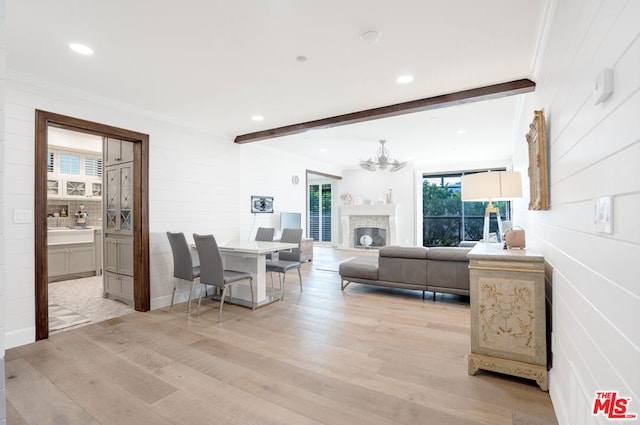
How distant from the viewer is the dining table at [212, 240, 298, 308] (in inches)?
153

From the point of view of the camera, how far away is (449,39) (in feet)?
7.94

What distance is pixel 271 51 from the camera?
2598 mm

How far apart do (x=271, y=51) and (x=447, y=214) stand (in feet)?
25.2

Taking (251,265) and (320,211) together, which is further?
(320,211)

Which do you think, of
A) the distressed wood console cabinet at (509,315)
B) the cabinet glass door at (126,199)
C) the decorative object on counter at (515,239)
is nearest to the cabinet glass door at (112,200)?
the cabinet glass door at (126,199)

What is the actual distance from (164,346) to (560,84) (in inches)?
142

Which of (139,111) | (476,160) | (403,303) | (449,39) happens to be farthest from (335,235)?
(449,39)

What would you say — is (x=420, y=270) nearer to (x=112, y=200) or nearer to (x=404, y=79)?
(x=404, y=79)

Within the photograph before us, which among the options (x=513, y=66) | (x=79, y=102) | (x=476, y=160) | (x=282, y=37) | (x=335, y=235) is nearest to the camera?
(x=282, y=37)

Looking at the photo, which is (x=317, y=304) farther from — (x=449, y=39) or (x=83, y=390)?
(x=449, y=39)

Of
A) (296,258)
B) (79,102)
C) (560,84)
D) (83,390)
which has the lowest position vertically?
(83,390)

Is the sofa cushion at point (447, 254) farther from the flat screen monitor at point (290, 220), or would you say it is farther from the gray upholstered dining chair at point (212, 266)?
the flat screen monitor at point (290, 220)

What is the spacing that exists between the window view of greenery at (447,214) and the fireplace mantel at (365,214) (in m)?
1.02

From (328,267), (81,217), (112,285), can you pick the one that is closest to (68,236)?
(81,217)
